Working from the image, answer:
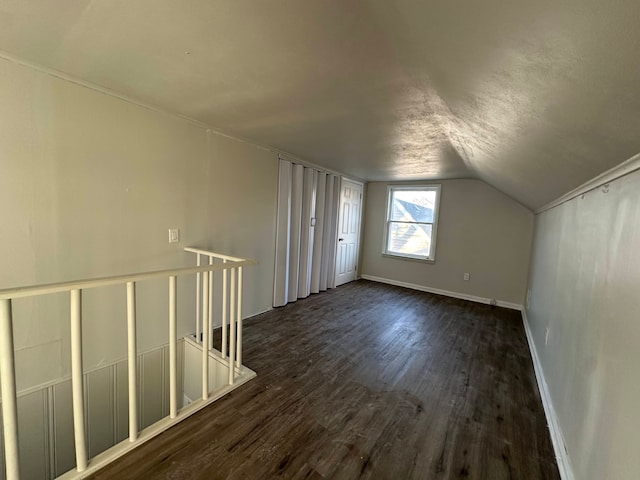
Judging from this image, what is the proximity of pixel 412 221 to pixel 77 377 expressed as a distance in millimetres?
5000

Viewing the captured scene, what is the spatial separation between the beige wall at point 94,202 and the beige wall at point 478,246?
3.73 metres

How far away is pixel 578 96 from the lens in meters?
0.85

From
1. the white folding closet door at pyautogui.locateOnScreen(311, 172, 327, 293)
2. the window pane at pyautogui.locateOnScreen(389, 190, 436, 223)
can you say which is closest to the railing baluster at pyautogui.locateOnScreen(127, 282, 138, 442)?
the white folding closet door at pyautogui.locateOnScreen(311, 172, 327, 293)

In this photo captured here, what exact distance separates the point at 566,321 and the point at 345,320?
7.11ft

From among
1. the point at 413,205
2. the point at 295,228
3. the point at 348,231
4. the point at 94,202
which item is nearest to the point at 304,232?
the point at 295,228

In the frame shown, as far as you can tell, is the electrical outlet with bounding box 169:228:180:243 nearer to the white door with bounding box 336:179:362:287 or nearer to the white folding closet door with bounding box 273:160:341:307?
the white folding closet door with bounding box 273:160:341:307

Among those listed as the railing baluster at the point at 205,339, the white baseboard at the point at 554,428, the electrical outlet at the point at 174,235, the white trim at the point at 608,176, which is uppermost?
the white trim at the point at 608,176

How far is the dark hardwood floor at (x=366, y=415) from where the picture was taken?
4.69 feet

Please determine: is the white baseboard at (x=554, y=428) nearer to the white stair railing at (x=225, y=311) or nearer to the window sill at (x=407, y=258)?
the white stair railing at (x=225, y=311)

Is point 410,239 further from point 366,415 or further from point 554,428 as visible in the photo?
point 366,415

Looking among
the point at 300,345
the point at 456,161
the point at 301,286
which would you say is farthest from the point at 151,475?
the point at 456,161

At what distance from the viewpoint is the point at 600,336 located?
124cm

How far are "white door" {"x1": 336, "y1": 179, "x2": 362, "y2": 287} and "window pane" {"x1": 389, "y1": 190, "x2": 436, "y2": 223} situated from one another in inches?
28.1

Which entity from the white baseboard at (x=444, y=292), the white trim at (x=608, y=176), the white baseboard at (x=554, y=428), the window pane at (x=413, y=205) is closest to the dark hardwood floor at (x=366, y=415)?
the white baseboard at (x=554, y=428)
